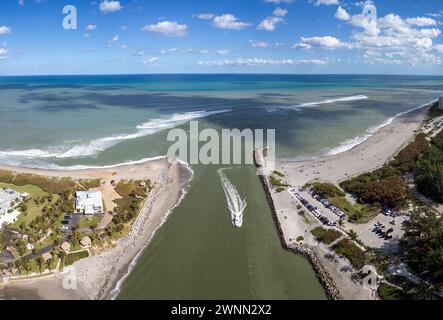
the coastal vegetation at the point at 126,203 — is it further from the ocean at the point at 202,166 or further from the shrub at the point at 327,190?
the shrub at the point at 327,190

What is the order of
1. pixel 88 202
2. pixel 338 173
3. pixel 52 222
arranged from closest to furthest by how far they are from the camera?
pixel 52 222
pixel 88 202
pixel 338 173

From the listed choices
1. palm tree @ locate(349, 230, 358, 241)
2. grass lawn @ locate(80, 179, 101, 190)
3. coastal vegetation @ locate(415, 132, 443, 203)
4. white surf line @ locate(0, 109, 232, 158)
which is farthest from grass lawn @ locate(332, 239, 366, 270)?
white surf line @ locate(0, 109, 232, 158)

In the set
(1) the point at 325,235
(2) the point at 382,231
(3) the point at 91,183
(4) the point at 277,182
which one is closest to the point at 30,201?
(3) the point at 91,183

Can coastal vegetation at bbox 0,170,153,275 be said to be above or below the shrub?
below

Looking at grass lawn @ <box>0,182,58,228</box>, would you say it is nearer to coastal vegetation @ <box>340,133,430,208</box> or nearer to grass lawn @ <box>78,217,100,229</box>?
grass lawn @ <box>78,217,100,229</box>

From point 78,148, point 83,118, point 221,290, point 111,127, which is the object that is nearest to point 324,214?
point 221,290

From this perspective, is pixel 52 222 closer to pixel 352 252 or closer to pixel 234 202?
pixel 234 202
